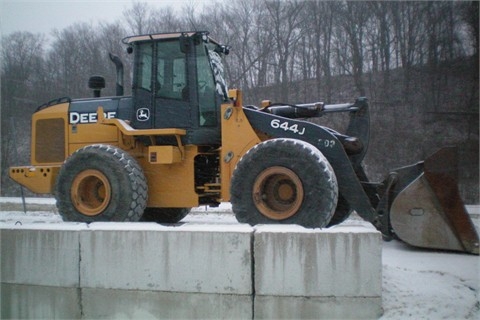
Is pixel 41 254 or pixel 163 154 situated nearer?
pixel 41 254

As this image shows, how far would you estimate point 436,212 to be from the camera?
5879mm

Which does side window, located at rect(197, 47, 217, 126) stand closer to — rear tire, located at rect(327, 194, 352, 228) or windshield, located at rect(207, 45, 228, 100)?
windshield, located at rect(207, 45, 228, 100)

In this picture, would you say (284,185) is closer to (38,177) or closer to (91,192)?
(91,192)

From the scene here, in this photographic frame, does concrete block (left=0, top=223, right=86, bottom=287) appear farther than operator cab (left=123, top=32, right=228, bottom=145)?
No

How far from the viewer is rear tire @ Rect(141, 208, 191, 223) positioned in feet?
27.2

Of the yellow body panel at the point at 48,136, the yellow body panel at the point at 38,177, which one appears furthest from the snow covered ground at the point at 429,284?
the yellow body panel at the point at 48,136

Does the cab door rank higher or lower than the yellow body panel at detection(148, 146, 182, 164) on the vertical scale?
higher

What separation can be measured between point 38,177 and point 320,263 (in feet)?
17.5

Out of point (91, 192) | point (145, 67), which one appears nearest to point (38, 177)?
point (91, 192)

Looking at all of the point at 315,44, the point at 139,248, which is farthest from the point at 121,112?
the point at 315,44

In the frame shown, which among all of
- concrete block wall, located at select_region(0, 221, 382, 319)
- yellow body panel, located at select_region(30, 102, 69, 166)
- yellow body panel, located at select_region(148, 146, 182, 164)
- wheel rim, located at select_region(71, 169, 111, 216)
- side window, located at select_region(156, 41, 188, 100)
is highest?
side window, located at select_region(156, 41, 188, 100)

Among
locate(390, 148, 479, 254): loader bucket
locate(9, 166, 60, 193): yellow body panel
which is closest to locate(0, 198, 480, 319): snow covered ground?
locate(390, 148, 479, 254): loader bucket

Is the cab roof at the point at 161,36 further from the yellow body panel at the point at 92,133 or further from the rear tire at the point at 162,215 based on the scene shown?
the rear tire at the point at 162,215

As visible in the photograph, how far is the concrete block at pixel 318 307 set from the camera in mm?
4277
